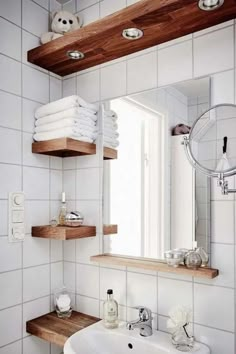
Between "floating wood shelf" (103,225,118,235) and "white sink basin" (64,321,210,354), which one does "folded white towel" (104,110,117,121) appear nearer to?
"floating wood shelf" (103,225,118,235)

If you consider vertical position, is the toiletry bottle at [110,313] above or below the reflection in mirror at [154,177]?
below

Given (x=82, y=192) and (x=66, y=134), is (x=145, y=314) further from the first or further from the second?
(x=66, y=134)

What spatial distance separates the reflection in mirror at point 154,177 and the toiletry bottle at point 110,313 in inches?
9.2

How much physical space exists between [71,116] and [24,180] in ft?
1.35

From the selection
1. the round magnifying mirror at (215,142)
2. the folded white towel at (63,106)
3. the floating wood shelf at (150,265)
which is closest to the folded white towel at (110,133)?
the folded white towel at (63,106)

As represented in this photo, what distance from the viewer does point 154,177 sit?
4.75ft

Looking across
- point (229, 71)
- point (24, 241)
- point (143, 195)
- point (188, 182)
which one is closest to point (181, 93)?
point (229, 71)

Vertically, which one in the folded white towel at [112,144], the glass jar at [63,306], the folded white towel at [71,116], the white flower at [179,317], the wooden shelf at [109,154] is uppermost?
the folded white towel at [71,116]

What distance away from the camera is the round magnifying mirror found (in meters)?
1.19

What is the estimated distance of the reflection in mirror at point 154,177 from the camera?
1.34 metres

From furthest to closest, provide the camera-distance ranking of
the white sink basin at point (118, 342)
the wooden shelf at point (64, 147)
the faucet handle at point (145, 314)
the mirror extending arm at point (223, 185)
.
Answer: the wooden shelf at point (64, 147) → the faucet handle at point (145, 314) → the white sink basin at point (118, 342) → the mirror extending arm at point (223, 185)

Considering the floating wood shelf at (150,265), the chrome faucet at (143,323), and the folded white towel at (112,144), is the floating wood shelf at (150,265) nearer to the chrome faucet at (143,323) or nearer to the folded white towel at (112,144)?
the chrome faucet at (143,323)

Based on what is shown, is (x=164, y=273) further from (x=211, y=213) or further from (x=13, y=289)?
(x=13, y=289)

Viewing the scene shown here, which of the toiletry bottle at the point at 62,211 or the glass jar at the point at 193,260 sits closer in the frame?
the glass jar at the point at 193,260
